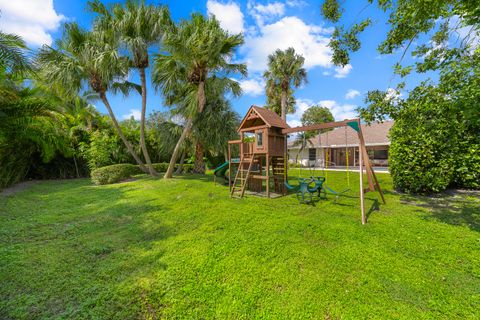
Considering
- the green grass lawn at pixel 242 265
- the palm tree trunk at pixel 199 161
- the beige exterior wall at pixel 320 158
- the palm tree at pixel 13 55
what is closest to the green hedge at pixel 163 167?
the palm tree trunk at pixel 199 161

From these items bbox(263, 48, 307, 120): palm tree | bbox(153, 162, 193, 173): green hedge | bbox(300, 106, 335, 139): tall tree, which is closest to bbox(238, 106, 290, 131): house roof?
bbox(153, 162, 193, 173): green hedge

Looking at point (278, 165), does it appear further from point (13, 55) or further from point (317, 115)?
point (317, 115)

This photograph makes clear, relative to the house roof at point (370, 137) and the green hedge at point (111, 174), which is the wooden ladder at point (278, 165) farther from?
the house roof at point (370, 137)

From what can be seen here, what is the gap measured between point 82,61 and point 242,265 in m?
12.3

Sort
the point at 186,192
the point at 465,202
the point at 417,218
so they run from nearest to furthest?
the point at 417,218
the point at 465,202
the point at 186,192

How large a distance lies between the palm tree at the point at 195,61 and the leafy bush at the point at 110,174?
2677mm

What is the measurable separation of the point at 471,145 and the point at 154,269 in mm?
8909

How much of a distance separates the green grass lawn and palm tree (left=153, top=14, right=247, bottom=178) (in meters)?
7.28

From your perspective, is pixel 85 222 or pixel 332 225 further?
pixel 85 222

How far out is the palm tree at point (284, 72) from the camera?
1836 cm

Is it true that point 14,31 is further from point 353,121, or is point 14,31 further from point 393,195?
point 393,195

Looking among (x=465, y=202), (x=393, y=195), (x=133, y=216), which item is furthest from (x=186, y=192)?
(x=465, y=202)

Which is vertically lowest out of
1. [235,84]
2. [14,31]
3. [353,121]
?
[353,121]

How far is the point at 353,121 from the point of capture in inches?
199
